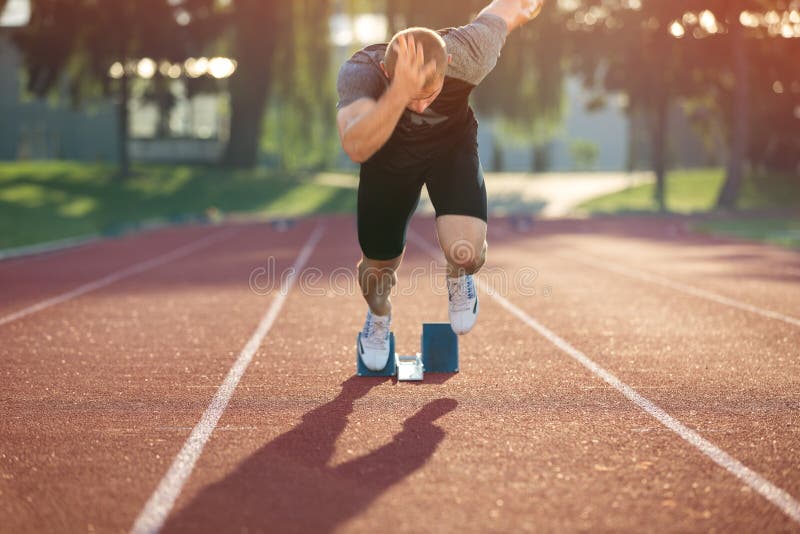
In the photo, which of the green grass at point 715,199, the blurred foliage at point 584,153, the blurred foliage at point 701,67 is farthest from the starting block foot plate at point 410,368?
the blurred foliage at point 584,153

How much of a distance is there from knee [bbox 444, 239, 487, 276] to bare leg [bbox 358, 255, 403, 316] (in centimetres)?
38

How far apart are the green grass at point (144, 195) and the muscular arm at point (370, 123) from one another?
23.7 meters

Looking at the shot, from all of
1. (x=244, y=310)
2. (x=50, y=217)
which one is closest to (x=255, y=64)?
(x=50, y=217)

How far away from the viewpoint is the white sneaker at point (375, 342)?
21.2 feet

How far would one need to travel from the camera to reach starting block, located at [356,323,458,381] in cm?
666

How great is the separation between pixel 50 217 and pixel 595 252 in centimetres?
1769

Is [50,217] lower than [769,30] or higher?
lower

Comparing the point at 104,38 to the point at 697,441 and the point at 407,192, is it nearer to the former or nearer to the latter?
the point at 407,192

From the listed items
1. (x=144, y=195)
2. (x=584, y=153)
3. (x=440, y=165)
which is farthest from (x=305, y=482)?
(x=584, y=153)

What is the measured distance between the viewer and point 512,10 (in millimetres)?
6016

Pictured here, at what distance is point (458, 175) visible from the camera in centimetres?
589

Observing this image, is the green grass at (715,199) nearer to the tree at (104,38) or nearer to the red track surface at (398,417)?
the tree at (104,38)

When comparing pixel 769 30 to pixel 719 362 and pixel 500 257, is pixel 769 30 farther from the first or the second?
pixel 719 362

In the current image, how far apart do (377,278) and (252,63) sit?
36028mm
